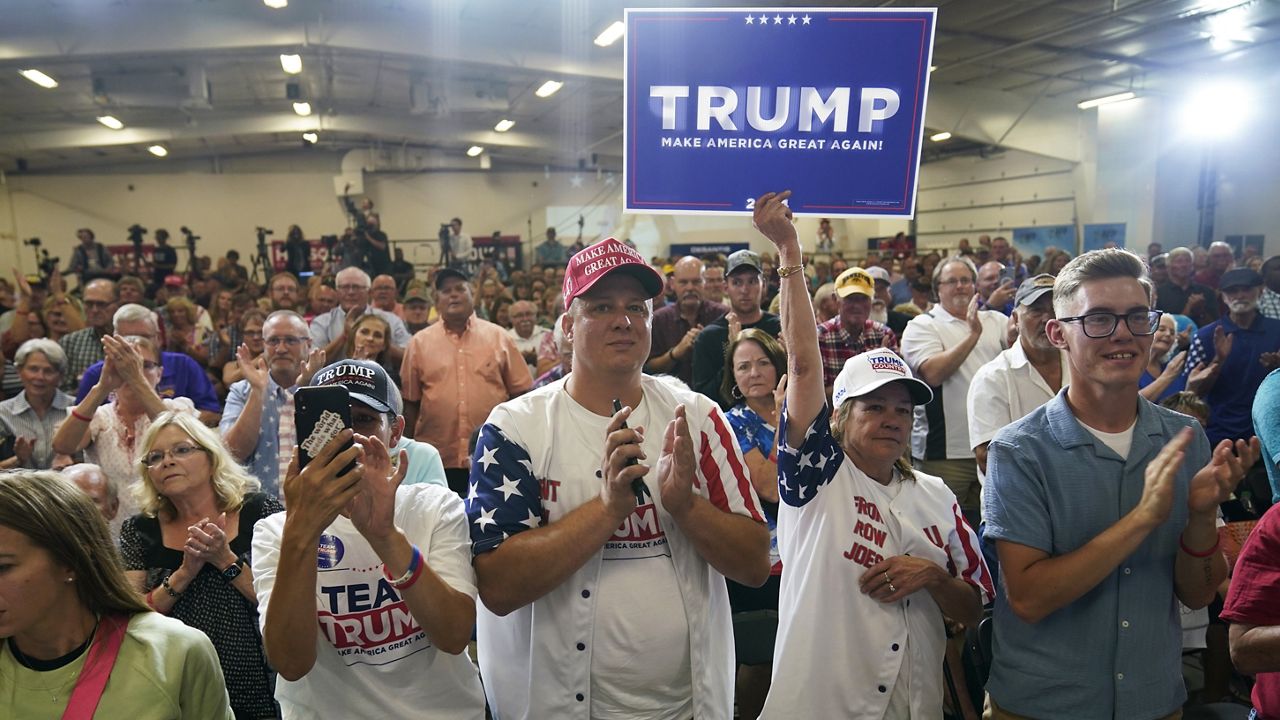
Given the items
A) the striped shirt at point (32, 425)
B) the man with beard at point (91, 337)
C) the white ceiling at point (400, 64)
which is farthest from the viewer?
the white ceiling at point (400, 64)

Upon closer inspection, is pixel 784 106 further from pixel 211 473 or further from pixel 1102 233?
pixel 1102 233

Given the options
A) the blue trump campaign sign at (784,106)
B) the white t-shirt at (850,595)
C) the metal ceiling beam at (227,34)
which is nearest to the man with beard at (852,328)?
the blue trump campaign sign at (784,106)

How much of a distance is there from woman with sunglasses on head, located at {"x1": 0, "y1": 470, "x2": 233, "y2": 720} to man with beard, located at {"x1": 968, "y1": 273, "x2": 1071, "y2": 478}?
9.19ft

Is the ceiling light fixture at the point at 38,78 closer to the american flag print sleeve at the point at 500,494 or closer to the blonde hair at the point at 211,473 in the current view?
the blonde hair at the point at 211,473

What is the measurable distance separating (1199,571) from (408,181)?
21.8 metres

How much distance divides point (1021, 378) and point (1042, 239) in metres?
16.8

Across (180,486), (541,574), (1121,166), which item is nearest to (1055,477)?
(541,574)

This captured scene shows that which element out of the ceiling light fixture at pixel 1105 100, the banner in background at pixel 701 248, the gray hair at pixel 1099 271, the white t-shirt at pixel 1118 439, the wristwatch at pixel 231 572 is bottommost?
the wristwatch at pixel 231 572

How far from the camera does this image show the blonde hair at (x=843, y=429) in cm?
214

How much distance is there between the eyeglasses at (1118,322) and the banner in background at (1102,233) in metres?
16.8

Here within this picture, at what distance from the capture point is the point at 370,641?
69.7 inches

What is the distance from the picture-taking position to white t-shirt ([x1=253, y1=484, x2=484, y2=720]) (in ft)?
5.79

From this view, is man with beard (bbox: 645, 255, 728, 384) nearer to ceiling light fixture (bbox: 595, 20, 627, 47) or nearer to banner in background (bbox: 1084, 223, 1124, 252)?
ceiling light fixture (bbox: 595, 20, 627, 47)

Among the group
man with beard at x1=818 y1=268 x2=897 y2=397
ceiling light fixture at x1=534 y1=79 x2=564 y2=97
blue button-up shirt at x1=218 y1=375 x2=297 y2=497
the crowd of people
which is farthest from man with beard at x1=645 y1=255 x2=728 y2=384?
ceiling light fixture at x1=534 y1=79 x2=564 y2=97
